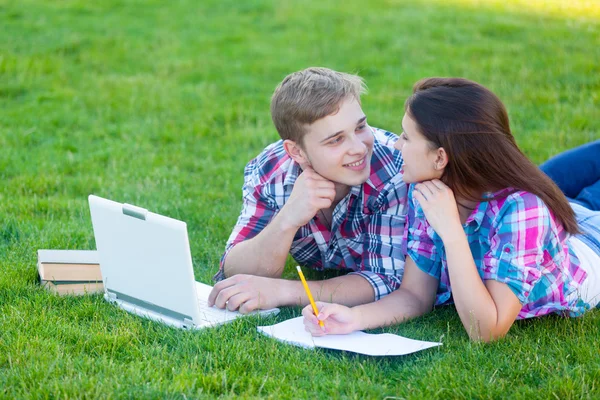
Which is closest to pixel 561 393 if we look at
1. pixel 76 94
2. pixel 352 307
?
pixel 352 307

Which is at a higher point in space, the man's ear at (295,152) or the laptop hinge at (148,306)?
the man's ear at (295,152)

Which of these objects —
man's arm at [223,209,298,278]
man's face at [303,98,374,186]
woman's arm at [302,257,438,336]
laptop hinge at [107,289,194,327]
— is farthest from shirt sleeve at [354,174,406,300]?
→ laptop hinge at [107,289,194,327]

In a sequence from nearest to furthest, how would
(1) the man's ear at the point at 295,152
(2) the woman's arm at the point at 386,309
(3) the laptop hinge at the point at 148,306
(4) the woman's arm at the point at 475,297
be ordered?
(4) the woman's arm at the point at 475,297 → (2) the woman's arm at the point at 386,309 → (3) the laptop hinge at the point at 148,306 → (1) the man's ear at the point at 295,152

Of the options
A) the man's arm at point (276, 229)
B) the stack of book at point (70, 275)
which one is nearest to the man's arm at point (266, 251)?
the man's arm at point (276, 229)

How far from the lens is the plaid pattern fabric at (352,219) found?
13.5 feet

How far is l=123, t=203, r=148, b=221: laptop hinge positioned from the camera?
350cm

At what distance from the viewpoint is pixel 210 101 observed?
7957 millimetres

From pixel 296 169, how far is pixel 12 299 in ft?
5.31

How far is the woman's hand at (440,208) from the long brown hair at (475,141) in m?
0.08

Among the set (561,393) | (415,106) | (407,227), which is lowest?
(561,393)

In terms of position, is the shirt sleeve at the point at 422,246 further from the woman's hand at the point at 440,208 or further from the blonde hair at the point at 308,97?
the blonde hair at the point at 308,97

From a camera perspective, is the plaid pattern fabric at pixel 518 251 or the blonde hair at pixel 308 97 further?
the blonde hair at pixel 308 97

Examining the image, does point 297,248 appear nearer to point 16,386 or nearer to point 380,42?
point 16,386

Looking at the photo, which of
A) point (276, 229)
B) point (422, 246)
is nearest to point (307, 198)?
point (276, 229)
